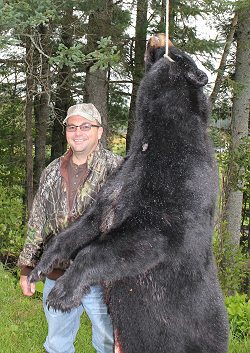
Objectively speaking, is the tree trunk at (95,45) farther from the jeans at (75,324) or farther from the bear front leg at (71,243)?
the bear front leg at (71,243)

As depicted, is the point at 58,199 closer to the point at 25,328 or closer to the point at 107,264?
the point at 107,264

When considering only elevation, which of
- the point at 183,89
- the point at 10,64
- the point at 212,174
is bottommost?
the point at 212,174

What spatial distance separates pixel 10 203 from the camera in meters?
8.19

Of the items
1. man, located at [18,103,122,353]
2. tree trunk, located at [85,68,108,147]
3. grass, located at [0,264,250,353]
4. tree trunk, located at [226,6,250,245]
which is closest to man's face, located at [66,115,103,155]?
man, located at [18,103,122,353]

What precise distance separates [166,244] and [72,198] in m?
1.14

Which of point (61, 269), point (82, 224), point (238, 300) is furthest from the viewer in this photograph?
point (238, 300)

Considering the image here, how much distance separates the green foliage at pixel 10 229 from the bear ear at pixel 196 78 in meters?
6.05

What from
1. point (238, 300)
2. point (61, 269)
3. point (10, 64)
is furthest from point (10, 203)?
point (61, 269)

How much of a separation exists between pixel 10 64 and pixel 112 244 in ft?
23.4

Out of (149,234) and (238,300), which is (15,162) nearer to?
(238,300)

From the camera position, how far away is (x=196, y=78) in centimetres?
227

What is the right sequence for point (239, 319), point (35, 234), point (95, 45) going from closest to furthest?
point (35, 234) → point (239, 319) → point (95, 45)

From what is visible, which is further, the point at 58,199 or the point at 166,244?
the point at 58,199

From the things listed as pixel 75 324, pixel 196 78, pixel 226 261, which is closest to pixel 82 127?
pixel 196 78
